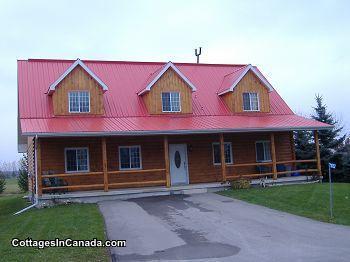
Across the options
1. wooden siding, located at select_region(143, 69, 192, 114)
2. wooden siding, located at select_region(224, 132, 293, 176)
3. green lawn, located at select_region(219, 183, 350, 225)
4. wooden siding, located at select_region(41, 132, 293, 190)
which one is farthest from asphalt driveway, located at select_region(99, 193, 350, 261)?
wooden siding, located at select_region(143, 69, 192, 114)

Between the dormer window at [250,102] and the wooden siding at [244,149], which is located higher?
the dormer window at [250,102]

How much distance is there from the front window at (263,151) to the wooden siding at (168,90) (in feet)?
15.1

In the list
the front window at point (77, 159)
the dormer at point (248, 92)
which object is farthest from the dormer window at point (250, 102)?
the front window at point (77, 159)

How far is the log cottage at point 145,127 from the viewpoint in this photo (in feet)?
69.7

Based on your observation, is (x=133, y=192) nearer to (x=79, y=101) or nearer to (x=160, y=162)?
(x=160, y=162)

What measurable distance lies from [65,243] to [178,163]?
44.9ft

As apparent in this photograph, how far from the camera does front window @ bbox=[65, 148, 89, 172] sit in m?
22.1

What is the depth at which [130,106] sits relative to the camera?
965 inches

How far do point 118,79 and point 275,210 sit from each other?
13794mm

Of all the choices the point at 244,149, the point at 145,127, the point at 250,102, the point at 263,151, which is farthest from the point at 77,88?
the point at 263,151

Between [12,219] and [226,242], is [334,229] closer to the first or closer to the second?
[226,242]

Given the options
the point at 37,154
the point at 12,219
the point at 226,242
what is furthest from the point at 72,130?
the point at 226,242

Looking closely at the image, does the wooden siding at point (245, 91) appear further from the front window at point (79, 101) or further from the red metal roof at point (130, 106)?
the front window at point (79, 101)

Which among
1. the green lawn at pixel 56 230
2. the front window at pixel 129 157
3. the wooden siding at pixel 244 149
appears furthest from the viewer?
the wooden siding at pixel 244 149
